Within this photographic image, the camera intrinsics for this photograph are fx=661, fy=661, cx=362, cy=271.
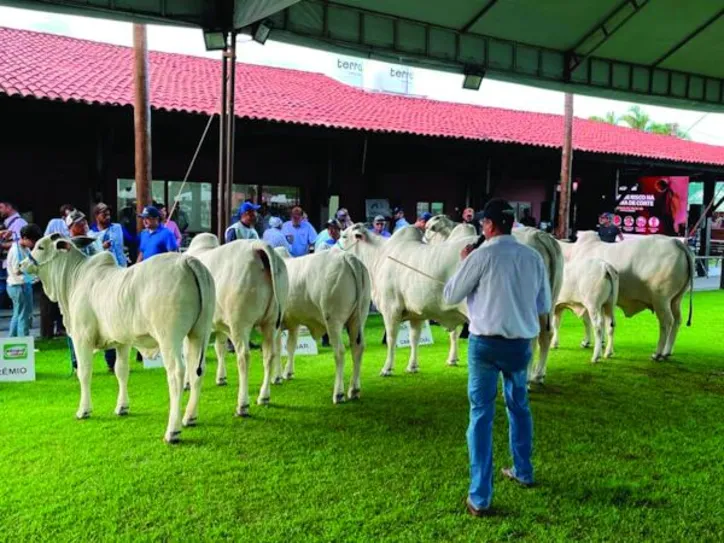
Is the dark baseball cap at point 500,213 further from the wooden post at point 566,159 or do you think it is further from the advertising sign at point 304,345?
the wooden post at point 566,159

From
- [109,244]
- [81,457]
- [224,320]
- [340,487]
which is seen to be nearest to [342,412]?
[224,320]

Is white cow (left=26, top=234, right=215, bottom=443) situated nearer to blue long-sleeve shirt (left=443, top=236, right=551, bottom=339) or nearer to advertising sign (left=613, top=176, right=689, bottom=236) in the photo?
blue long-sleeve shirt (left=443, top=236, right=551, bottom=339)

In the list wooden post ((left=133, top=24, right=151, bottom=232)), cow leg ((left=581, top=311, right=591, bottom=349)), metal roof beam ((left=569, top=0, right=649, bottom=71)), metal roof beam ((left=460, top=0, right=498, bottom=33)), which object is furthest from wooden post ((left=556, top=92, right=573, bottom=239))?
wooden post ((left=133, top=24, right=151, bottom=232))

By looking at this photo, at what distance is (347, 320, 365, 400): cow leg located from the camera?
22.3 ft

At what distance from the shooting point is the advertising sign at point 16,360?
7.07m

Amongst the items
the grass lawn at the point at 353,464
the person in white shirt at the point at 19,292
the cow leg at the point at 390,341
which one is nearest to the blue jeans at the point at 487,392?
the grass lawn at the point at 353,464

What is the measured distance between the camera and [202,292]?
5375 mm

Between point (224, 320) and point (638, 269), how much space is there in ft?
19.1

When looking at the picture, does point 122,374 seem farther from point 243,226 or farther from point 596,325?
point 596,325

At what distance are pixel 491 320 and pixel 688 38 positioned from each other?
619cm

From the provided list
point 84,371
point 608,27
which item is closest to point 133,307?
point 84,371

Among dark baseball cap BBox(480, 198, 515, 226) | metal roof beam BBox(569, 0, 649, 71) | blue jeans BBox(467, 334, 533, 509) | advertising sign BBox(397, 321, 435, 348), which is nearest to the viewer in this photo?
blue jeans BBox(467, 334, 533, 509)

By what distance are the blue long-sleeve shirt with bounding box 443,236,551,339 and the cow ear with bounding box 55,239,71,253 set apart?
3737mm

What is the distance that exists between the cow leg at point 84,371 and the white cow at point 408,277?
327cm
